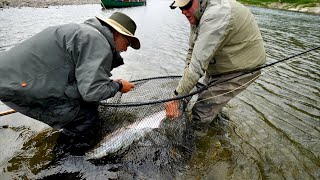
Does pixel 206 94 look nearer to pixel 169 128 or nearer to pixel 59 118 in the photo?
pixel 169 128

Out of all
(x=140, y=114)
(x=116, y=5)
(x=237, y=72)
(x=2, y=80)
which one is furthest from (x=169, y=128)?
(x=116, y=5)

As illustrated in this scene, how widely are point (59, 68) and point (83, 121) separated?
887mm

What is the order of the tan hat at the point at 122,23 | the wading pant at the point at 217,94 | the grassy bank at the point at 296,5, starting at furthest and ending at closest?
1. the grassy bank at the point at 296,5
2. the wading pant at the point at 217,94
3. the tan hat at the point at 122,23

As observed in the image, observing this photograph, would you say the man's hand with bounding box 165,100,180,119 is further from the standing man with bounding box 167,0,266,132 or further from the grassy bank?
the grassy bank

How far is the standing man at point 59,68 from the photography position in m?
3.20

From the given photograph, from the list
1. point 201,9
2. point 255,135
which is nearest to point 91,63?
point 201,9

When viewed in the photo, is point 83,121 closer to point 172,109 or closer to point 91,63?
point 91,63

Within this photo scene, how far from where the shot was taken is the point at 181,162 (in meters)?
4.42

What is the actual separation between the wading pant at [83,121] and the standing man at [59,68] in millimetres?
274

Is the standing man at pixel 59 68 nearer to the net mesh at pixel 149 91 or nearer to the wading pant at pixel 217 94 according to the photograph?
the net mesh at pixel 149 91

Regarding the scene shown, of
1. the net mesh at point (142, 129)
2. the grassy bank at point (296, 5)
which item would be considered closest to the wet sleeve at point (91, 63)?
the net mesh at point (142, 129)

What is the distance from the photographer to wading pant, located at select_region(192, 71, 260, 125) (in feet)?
15.3

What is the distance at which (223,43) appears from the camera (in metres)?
4.03

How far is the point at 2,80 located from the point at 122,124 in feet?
5.36
